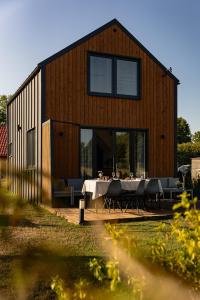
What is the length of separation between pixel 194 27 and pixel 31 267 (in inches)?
451

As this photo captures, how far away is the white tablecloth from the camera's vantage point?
998cm

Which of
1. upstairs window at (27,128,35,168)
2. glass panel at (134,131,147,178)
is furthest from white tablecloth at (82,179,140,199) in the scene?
upstairs window at (27,128,35,168)

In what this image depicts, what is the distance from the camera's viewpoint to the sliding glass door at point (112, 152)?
13258 mm

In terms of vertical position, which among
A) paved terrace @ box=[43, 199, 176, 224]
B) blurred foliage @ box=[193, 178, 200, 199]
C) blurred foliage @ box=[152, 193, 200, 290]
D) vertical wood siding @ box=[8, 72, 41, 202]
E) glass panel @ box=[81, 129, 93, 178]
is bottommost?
paved terrace @ box=[43, 199, 176, 224]

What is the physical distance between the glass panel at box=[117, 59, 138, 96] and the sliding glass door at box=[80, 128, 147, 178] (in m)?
1.58

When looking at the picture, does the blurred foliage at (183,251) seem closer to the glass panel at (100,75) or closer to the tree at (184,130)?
the glass panel at (100,75)

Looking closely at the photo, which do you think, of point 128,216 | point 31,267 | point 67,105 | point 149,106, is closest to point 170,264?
point 31,267

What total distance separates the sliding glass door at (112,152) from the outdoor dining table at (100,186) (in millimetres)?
2484

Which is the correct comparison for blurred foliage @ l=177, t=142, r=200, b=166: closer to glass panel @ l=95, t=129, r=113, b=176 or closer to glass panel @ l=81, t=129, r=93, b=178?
glass panel @ l=95, t=129, r=113, b=176

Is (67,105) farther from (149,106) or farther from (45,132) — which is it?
(149,106)

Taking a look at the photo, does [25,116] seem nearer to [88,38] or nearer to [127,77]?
[88,38]

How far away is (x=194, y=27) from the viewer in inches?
441

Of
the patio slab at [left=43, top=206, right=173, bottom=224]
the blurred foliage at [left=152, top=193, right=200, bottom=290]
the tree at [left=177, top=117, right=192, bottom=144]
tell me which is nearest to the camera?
the blurred foliage at [left=152, top=193, right=200, bottom=290]

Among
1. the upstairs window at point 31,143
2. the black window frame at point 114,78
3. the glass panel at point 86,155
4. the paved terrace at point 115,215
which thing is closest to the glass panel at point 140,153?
the black window frame at point 114,78
